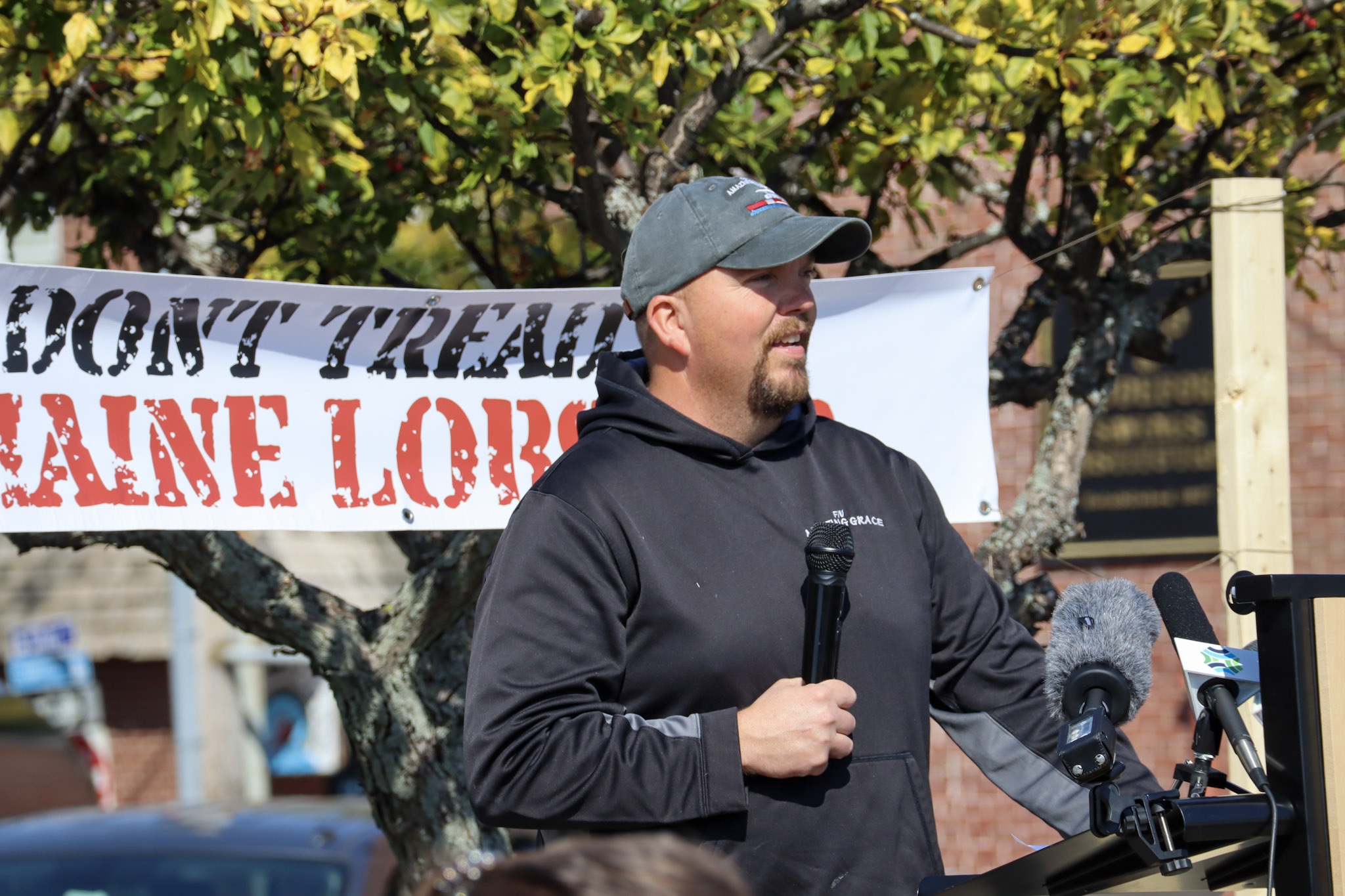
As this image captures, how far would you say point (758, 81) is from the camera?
4.60 m

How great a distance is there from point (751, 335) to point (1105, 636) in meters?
0.81

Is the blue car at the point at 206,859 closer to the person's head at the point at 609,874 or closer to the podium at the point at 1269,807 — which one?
the podium at the point at 1269,807

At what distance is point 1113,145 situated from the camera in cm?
472

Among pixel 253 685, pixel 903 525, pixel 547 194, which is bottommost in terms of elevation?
pixel 253 685

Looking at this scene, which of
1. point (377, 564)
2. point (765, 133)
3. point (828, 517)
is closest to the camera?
point (828, 517)

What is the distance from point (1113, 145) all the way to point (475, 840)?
2.94m

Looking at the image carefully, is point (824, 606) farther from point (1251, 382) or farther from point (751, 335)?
point (1251, 382)

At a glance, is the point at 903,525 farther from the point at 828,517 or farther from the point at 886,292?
the point at 886,292

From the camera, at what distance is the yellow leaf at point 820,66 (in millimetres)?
4332

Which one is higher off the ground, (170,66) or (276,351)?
(170,66)

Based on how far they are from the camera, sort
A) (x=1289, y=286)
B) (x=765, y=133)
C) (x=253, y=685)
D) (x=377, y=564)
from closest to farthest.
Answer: (x=765, y=133) → (x=1289, y=286) → (x=253, y=685) → (x=377, y=564)

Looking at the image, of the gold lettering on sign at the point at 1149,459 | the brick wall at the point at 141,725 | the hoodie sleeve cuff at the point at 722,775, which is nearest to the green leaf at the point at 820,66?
the hoodie sleeve cuff at the point at 722,775

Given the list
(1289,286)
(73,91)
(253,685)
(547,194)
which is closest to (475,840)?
(547,194)

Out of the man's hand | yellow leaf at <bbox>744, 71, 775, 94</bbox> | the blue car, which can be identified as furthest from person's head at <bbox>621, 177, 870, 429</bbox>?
the blue car
